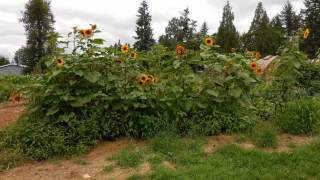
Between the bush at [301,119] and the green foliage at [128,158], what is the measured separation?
6.59ft

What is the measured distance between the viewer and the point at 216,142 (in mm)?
5527

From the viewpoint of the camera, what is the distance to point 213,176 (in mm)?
4527

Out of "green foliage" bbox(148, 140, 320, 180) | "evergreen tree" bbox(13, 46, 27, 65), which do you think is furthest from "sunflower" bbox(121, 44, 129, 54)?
"evergreen tree" bbox(13, 46, 27, 65)

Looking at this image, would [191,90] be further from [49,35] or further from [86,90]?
[49,35]

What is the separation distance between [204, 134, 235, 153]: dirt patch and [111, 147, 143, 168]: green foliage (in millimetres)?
789

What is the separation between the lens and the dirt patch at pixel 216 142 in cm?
A: 533

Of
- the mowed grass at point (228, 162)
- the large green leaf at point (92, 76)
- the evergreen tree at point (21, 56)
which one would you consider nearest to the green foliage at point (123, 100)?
the large green leaf at point (92, 76)

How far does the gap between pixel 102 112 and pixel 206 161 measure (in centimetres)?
144

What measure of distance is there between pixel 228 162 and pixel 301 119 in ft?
4.85

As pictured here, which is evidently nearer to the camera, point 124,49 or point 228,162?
point 228,162

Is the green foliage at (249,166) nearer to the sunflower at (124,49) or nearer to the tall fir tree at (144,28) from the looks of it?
the sunflower at (124,49)

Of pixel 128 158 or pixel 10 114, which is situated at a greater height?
pixel 10 114

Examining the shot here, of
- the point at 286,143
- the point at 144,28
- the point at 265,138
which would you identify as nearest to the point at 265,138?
the point at 265,138

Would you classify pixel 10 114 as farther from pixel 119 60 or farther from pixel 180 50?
pixel 180 50
